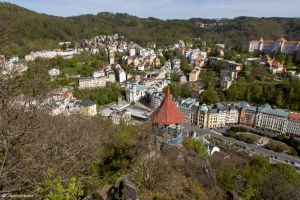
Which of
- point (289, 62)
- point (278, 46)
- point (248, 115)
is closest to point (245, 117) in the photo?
point (248, 115)

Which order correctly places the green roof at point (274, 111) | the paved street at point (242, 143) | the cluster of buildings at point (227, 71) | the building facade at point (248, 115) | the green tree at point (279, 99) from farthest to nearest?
the cluster of buildings at point (227, 71) → the green tree at point (279, 99) → the building facade at point (248, 115) → the green roof at point (274, 111) → the paved street at point (242, 143)

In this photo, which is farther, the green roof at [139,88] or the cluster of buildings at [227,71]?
the cluster of buildings at [227,71]

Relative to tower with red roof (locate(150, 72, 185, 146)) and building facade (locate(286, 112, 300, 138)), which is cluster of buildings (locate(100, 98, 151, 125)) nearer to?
building facade (locate(286, 112, 300, 138))

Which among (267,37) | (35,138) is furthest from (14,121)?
(267,37)

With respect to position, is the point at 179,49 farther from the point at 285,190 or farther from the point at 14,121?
the point at 14,121

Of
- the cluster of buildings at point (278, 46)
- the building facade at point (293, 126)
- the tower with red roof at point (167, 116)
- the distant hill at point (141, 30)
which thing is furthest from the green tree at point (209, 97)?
the cluster of buildings at point (278, 46)

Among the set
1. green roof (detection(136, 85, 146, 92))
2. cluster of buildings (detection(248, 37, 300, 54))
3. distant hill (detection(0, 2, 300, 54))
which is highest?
distant hill (detection(0, 2, 300, 54))

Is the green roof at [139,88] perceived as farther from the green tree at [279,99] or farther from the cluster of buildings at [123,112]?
the green tree at [279,99]

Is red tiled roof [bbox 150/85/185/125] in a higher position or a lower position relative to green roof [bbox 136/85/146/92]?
higher

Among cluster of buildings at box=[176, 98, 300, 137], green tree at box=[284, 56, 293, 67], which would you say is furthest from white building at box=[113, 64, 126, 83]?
green tree at box=[284, 56, 293, 67]
